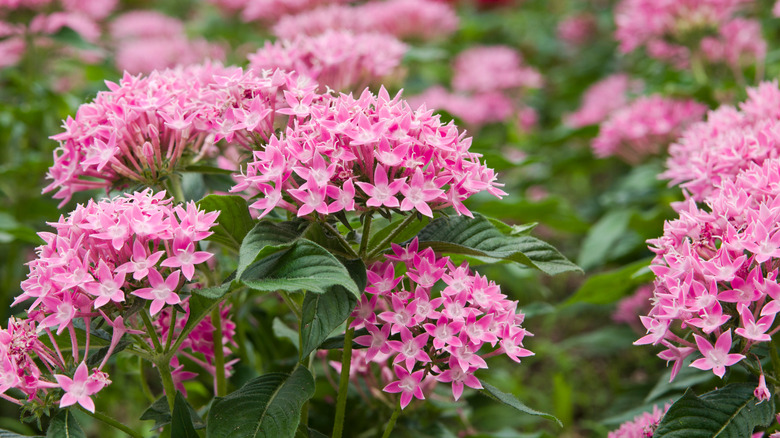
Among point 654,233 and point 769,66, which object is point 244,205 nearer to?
point 654,233

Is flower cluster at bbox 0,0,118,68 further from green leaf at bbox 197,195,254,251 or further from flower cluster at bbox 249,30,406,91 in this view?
green leaf at bbox 197,195,254,251

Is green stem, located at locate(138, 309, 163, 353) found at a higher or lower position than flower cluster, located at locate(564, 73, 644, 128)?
higher

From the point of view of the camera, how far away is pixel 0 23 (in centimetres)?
241

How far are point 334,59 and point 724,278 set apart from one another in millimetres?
1040

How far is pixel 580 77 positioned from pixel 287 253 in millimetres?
3205

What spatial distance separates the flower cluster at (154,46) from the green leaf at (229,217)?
180 cm

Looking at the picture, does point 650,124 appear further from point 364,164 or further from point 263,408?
point 263,408

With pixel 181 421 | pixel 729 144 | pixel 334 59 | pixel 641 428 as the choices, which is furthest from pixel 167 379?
pixel 729 144

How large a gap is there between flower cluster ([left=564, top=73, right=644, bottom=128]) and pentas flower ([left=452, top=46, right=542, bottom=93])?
304 millimetres

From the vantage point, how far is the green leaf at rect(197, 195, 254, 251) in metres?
1.01

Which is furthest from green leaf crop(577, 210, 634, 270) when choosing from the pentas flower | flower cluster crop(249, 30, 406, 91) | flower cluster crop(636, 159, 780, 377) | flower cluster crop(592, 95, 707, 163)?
the pentas flower

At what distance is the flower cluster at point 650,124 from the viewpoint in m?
2.11

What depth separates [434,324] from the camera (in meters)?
0.98

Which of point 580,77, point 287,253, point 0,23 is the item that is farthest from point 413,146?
point 580,77
